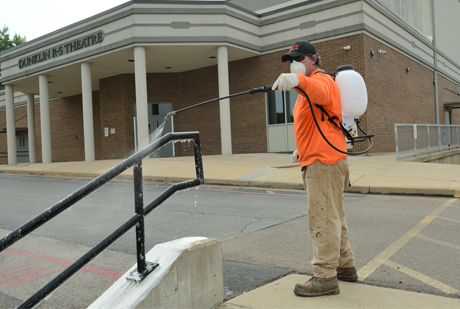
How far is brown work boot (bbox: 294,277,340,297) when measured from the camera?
3.10 metres

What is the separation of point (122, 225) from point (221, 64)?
17283 mm

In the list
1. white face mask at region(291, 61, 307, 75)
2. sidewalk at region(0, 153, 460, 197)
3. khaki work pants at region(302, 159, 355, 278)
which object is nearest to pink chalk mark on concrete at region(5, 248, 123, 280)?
khaki work pants at region(302, 159, 355, 278)

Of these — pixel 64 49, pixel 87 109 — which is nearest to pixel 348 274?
pixel 87 109

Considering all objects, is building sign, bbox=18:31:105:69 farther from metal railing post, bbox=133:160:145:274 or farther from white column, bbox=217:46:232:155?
metal railing post, bbox=133:160:145:274

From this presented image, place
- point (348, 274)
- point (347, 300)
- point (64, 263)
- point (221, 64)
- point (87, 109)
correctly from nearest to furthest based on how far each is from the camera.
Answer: point (347, 300), point (348, 274), point (64, 263), point (221, 64), point (87, 109)

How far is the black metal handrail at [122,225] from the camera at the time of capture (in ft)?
6.66

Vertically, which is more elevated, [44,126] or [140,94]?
[140,94]

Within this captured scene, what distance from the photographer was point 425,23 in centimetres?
2750

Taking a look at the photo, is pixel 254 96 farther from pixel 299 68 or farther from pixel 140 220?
pixel 140 220

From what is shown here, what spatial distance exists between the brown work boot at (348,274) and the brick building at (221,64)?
1536cm

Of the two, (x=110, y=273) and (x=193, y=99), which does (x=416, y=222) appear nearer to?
(x=110, y=273)

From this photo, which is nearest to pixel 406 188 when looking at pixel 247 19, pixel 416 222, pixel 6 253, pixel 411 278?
pixel 416 222

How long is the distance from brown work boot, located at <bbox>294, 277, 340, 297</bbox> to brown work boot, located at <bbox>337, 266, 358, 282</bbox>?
0.32 metres

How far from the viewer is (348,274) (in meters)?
3.45
